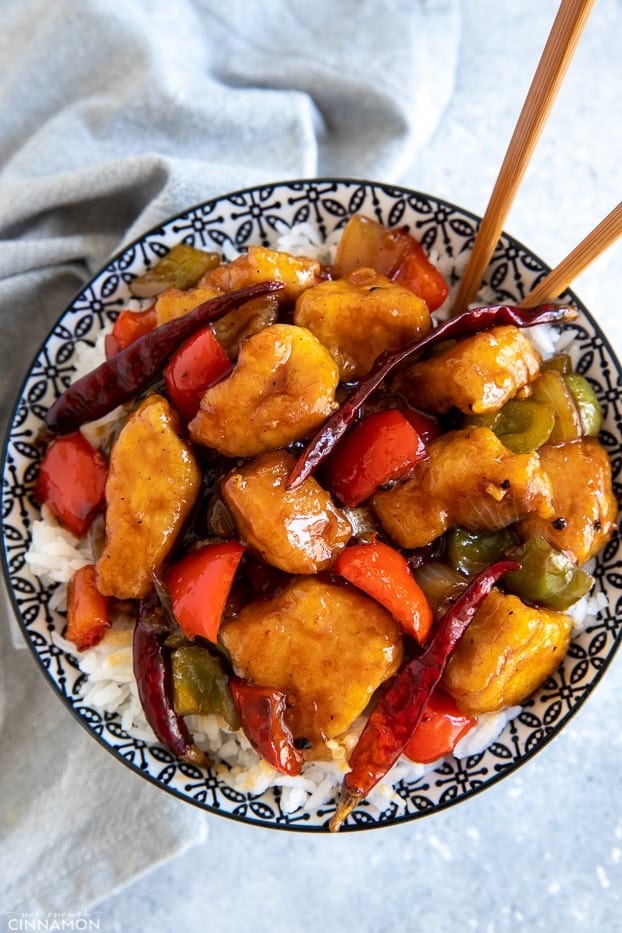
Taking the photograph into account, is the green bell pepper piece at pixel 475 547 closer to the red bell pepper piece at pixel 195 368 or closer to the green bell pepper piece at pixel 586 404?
the green bell pepper piece at pixel 586 404

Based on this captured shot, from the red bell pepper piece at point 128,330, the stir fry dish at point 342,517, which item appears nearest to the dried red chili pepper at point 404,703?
the stir fry dish at point 342,517

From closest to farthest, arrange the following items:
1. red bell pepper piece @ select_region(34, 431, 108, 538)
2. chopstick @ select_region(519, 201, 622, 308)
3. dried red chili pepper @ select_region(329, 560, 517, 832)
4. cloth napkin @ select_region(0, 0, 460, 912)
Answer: chopstick @ select_region(519, 201, 622, 308) < dried red chili pepper @ select_region(329, 560, 517, 832) < red bell pepper piece @ select_region(34, 431, 108, 538) < cloth napkin @ select_region(0, 0, 460, 912)

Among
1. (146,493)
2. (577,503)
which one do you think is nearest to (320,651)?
(146,493)

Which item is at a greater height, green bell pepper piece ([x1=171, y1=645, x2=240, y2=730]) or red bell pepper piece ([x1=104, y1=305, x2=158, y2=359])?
red bell pepper piece ([x1=104, y1=305, x2=158, y2=359])

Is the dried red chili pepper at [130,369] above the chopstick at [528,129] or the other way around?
the other way around

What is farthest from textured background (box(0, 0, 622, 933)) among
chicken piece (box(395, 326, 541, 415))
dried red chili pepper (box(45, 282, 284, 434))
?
chicken piece (box(395, 326, 541, 415))

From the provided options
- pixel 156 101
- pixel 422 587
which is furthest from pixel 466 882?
pixel 156 101

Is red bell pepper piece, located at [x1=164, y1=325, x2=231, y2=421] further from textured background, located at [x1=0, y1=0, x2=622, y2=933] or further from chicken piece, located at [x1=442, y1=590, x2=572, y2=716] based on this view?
textured background, located at [x1=0, y1=0, x2=622, y2=933]
